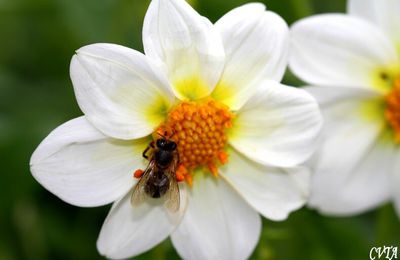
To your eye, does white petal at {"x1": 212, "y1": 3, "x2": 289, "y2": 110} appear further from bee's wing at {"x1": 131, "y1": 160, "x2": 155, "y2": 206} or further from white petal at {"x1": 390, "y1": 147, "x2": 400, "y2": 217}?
white petal at {"x1": 390, "y1": 147, "x2": 400, "y2": 217}

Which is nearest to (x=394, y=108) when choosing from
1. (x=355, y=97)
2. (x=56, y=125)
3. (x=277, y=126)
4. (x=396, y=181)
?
(x=355, y=97)

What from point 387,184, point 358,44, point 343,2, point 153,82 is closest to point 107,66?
point 153,82

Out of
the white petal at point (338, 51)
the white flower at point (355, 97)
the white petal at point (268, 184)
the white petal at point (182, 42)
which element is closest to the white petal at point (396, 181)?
the white flower at point (355, 97)

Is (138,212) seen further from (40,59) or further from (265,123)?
(40,59)

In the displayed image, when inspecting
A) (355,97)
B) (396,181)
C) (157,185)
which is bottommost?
(396,181)

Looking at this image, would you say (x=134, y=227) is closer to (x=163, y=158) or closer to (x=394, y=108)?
(x=163, y=158)

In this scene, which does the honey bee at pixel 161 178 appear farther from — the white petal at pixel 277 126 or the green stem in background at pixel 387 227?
the green stem in background at pixel 387 227
